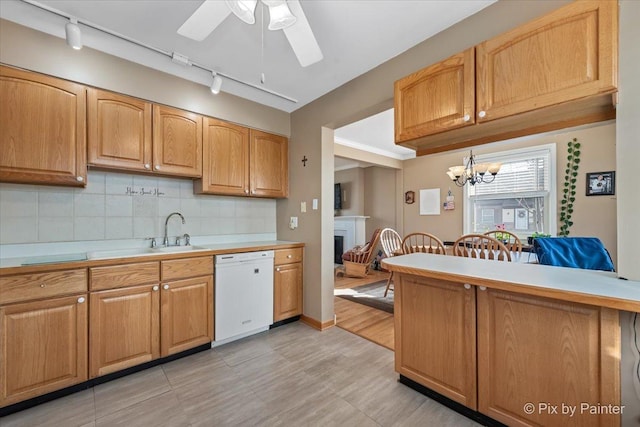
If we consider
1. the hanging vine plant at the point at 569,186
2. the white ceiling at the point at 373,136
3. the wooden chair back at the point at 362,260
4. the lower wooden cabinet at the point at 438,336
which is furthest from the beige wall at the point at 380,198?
the lower wooden cabinet at the point at 438,336

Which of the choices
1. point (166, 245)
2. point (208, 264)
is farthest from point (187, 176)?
point (208, 264)

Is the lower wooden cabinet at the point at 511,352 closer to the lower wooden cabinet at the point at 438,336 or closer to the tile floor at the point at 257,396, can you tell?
the lower wooden cabinet at the point at 438,336

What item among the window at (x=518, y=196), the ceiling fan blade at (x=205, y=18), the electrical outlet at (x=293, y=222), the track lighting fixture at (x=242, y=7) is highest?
the ceiling fan blade at (x=205, y=18)

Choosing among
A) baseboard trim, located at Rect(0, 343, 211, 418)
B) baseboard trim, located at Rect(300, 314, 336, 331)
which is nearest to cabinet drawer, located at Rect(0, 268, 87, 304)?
baseboard trim, located at Rect(0, 343, 211, 418)

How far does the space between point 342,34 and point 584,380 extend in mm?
2466

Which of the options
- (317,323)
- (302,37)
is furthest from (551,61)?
(317,323)

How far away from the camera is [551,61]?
1280 millimetres

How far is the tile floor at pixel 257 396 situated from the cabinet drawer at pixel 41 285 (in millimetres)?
725

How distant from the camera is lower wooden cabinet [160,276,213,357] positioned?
7.06ft

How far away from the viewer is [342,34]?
196cm

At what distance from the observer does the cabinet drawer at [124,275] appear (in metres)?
1.86

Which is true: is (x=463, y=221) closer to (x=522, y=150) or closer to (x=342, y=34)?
(x=522, y=150)

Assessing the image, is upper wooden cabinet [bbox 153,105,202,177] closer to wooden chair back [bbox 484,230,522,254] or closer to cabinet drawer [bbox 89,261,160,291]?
cabinet drawer [bbox 89,261,160,291]

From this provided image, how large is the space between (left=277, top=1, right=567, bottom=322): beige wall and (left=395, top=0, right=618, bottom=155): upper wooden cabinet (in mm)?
399
